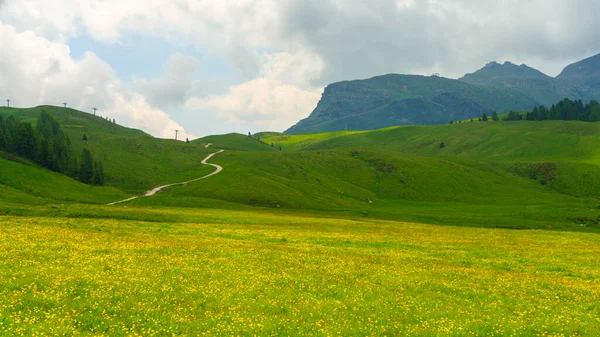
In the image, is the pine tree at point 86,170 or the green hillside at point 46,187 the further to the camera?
the pine tree at point 86,170

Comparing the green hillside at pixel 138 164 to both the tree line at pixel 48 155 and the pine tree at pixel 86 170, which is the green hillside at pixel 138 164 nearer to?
the pine tree at pixel 86 170

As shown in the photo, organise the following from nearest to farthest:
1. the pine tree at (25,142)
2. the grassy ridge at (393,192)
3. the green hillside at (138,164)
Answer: the grassy ridge at (393,192), the pine tree at (25,142), the green hillside at (138,164)

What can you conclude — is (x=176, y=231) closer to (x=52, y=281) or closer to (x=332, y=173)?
(x=52, y=281)

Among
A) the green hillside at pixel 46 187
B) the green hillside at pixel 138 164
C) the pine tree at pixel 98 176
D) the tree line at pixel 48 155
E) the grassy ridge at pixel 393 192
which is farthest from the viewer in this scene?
the green hillside at pixel 138 164

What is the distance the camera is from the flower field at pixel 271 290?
673 inches

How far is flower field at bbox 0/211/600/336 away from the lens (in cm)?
1709

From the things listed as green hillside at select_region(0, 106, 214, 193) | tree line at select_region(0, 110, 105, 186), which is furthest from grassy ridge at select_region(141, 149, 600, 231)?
tree line at select_region(0, 110, 105, 186)

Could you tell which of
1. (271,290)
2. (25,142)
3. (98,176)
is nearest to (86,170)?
(98,176)

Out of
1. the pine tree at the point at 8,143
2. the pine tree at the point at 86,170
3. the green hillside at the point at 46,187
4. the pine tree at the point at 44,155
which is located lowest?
the green hillside at the point at 46,187

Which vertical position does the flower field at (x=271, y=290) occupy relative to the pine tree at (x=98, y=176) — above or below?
below

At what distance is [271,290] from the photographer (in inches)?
906

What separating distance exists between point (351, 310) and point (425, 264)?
1704cm

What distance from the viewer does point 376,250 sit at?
4250 cm

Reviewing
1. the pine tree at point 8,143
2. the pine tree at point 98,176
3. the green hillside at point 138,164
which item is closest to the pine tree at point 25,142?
the pine tree at point 8,143
